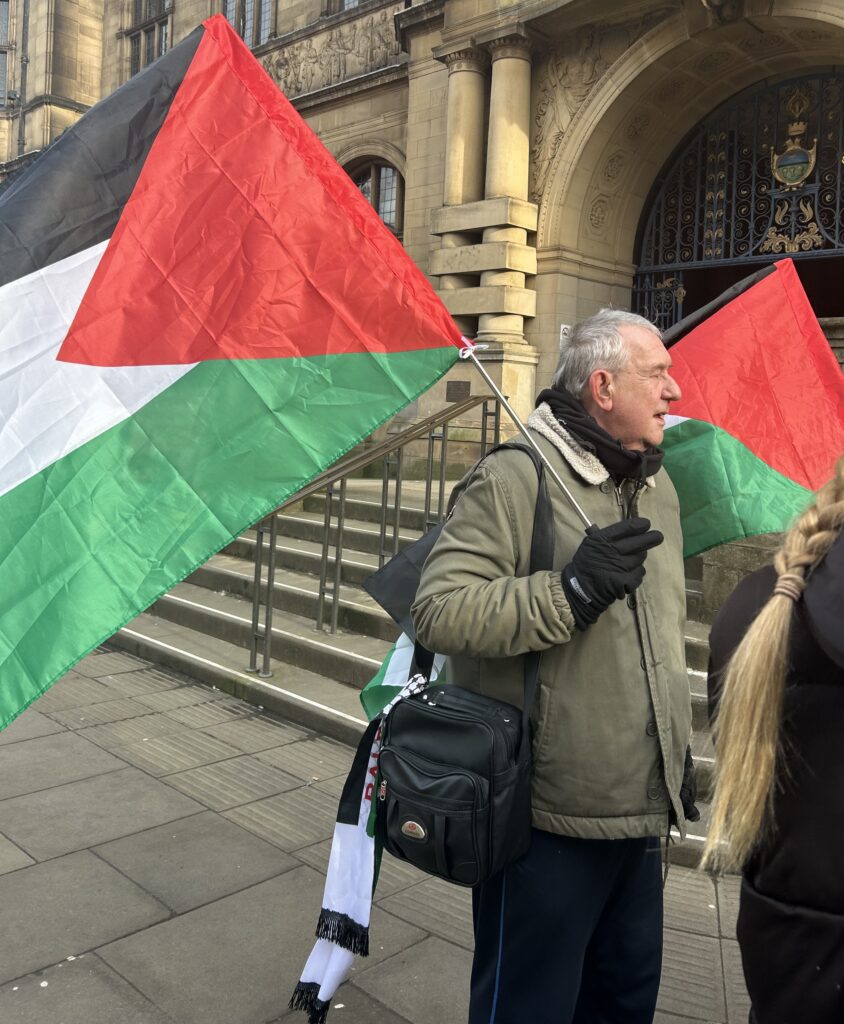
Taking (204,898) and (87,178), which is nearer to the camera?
(87,178)

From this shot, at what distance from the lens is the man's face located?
2.20m

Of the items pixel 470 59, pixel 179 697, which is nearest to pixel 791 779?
pixel 179 697

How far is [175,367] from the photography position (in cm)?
252

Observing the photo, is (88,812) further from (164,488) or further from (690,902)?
(690,902)

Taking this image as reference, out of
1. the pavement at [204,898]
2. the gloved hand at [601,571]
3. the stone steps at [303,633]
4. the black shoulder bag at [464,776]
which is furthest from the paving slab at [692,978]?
the gloved hand at [601,571]

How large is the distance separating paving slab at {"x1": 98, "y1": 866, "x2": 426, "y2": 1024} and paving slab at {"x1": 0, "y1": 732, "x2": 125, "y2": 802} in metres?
1.53

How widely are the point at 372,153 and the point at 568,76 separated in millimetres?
3624

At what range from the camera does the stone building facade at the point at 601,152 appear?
9.77 metres

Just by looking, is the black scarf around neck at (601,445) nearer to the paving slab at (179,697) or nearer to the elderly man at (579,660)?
the elderly man at (579,660)

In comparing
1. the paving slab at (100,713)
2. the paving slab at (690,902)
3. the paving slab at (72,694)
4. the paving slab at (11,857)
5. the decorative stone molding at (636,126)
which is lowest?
the paving slab at (690,902)

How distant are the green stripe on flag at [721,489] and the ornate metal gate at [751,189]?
291 inches

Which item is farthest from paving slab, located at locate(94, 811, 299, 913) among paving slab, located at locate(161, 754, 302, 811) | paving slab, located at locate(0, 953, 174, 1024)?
paving slab, located at locate(0, 953, 174, 1024)

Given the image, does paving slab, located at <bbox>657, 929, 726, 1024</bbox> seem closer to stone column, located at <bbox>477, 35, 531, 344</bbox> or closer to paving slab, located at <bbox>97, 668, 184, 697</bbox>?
paving slab, located at <bbox>97, 668, 184, 697</bbox>

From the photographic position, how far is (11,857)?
152 inches
